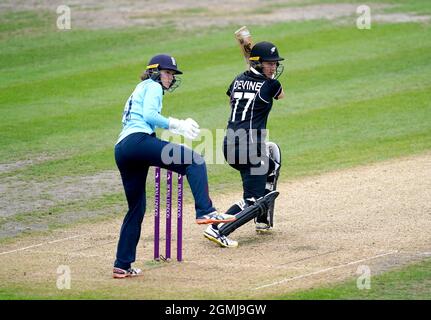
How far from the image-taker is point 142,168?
9.64 m

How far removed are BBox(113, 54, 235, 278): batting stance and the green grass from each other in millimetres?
1305

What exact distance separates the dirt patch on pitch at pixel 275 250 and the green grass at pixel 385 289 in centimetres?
22

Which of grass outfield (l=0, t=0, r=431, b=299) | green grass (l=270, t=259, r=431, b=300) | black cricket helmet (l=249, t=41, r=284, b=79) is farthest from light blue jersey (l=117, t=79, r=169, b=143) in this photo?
grass outfield (l=0, t=0, r=431, b=299)

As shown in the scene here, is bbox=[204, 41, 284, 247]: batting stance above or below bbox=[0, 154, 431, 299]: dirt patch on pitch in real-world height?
above

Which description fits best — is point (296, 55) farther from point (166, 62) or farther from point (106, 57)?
point (166, 62)

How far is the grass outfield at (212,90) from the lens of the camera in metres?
15.3

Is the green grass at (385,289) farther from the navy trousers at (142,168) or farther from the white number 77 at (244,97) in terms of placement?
the white number 77 at (244,97)

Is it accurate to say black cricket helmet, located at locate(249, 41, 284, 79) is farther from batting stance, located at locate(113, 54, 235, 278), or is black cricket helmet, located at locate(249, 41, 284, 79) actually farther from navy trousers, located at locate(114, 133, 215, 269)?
navy trousers, located at locate(114, 133, 215, 269)

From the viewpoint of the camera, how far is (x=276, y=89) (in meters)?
10.9

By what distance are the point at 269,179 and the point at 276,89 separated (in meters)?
1.10

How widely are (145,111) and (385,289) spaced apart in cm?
278

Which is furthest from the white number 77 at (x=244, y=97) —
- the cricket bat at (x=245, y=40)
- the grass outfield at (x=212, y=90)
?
the grass outfield at (x=212, y=90)

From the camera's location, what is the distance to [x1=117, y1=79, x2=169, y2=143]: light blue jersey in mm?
9461

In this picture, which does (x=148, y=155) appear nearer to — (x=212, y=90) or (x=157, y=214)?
(x=157, y=214)
